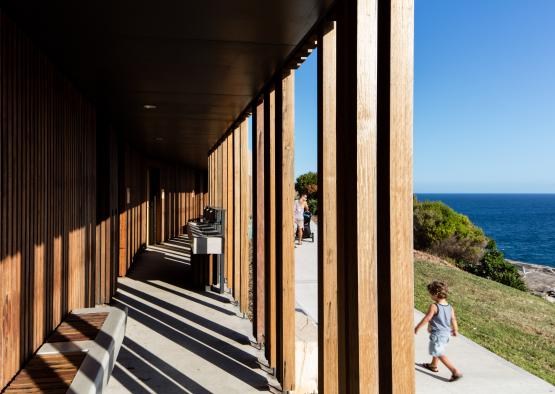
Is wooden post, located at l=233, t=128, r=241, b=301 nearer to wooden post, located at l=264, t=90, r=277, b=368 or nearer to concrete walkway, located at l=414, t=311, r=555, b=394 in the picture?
wooden post, located at l=264, t=90, r=277, b=368

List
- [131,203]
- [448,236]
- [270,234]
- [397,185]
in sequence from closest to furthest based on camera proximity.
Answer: [397,185] < [270,234] < [131,203] < [448,236]

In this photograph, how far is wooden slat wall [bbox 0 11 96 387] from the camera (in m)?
3.08

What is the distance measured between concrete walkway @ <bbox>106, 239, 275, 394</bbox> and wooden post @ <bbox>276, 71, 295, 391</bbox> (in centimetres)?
36

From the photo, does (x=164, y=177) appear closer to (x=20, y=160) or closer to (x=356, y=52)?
(x=20, y=160)

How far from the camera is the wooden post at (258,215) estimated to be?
17.4 feet

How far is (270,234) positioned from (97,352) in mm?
1845

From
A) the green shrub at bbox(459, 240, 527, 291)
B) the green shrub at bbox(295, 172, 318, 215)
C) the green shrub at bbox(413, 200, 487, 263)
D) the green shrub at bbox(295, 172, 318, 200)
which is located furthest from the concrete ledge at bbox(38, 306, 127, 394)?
the green shrub at bbox(295, 172, 318, 200)

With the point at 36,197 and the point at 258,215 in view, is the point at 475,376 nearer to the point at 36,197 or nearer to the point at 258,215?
the point at 258,215

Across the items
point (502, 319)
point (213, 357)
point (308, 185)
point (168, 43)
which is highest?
point (168, 43)

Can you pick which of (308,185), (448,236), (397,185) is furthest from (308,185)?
(397,185)

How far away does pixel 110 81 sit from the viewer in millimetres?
4477

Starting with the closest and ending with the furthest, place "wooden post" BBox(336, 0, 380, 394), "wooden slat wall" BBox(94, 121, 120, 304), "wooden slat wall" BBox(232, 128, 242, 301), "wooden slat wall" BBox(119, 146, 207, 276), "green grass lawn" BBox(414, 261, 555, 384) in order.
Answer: "wooden post" BBox(336, 0, 380, 394), "green grass lawn" BBox(414, 261, 555, 384), "wooden slat wall" BBox(94, 121, 120, 304), "wooden slat wall" BBox(232, 128, 242, 301), "wooden slat wall" BBox(119, 146, 207, 276)

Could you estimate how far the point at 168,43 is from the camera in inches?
130

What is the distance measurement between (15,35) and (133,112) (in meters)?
3.01
